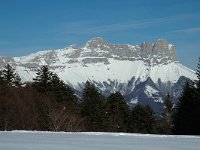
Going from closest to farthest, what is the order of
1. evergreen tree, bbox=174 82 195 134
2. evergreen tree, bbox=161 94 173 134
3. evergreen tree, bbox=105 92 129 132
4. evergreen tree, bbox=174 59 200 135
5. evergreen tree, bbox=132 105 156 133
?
evergreen tree, bbox=174 59 200 135
evergreen tree, bbox=174 82 195 134
evergreen tree, bbox=105 92 129 132
evergreen tree, bbox=161 94 173 134
evergreen tree, bbox=132 105 156 133

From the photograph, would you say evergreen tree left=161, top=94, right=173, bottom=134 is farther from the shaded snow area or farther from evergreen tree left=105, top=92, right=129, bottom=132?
the shaded snow area

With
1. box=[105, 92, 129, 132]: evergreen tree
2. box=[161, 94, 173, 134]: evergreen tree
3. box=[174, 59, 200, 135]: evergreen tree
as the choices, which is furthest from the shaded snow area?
box=[161, 94, 173, 134]: evergreen tree

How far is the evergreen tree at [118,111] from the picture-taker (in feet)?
242

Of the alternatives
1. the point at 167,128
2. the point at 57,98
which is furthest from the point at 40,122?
the point at 167,128

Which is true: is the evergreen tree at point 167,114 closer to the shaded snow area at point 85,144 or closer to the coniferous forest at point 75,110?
the coniferous forest at point 75,110

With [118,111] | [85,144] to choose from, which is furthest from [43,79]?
[85,144]

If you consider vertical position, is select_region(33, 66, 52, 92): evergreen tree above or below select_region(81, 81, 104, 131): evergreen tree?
above

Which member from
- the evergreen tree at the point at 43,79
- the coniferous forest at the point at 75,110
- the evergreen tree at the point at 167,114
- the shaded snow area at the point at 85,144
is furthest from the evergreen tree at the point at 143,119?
the shaded snow area at the point at 85,144

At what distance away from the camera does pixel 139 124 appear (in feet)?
255

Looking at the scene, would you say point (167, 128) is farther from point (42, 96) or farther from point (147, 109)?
point (42, 96)

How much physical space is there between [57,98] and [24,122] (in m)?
16.0

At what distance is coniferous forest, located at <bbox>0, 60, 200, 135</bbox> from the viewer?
44.7 m

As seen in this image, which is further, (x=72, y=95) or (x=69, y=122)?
(x=72, y=95)

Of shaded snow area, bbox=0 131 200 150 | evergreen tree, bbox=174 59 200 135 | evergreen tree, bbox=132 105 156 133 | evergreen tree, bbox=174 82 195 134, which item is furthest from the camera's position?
evergreen tree, bbox=132 105 156 133
